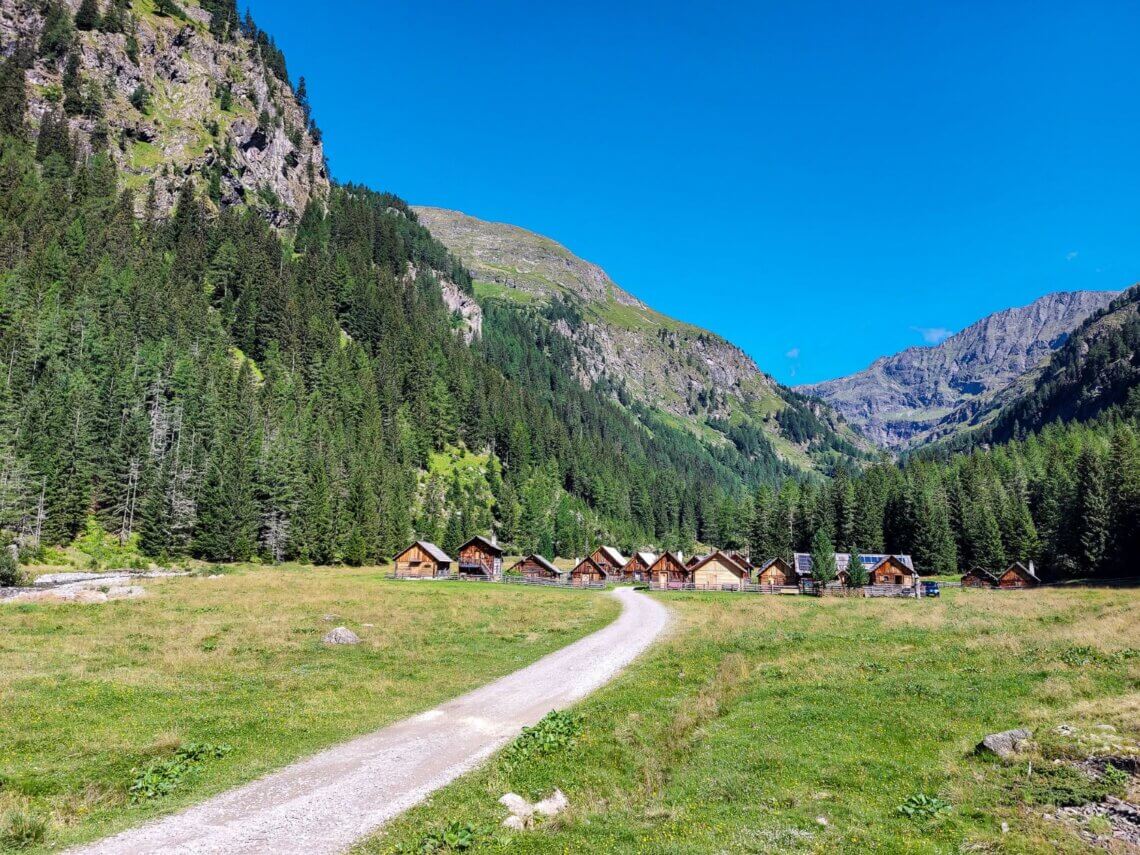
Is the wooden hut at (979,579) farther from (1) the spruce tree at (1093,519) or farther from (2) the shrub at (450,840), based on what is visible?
(2) the shrub at (450,840)

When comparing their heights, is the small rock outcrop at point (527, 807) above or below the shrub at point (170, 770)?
below

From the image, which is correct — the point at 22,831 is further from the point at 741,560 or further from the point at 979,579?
the point at 979,579

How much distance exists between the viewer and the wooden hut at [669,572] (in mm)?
94688

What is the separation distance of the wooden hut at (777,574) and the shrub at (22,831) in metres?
92.8

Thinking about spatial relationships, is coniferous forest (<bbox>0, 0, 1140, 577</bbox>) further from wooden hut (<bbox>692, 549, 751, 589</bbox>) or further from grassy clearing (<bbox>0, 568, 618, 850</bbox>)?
grassy clearing (<bbox>0, 568, 618, 850</bbox>)

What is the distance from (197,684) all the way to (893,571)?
95.1 metres

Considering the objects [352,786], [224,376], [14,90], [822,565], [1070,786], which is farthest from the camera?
[14,90]

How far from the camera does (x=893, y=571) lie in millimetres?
90062

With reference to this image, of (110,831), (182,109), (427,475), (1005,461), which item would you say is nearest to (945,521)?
(1005,461)

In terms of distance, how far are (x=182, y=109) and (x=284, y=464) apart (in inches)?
6212

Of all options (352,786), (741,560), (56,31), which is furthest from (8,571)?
(56,31)

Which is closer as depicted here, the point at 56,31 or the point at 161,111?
the point at 56,31

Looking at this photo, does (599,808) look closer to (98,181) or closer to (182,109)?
(98,181)

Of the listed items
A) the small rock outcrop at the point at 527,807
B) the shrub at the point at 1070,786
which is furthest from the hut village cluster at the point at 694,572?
the small rock outcrop at the point at 527,807
